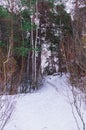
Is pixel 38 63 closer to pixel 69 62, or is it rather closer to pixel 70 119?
pixel 69 62

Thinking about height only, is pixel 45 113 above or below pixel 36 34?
below

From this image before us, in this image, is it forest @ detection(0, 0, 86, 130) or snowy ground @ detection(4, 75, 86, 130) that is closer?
snowy ground @ detection(4, 75, 86, 130)

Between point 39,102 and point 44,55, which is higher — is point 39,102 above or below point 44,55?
below

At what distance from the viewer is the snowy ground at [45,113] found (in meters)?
7.15

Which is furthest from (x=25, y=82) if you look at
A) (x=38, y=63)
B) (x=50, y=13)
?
(x=50, y=13)

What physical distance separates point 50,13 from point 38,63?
8.06 ft

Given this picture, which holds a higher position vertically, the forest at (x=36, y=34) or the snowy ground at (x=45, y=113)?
the forest at (x=36, y=34)

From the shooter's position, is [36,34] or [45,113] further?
[36,34]

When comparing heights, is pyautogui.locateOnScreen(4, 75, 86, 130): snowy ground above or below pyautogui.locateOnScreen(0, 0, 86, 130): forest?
below

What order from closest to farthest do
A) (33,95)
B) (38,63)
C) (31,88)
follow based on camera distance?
(33,95) → (31,88) → (38,63)

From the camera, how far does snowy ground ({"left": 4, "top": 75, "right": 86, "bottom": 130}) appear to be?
715 cm

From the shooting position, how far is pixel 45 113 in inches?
329

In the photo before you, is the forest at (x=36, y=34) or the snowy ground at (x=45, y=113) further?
the forest at (x=36, y=34)

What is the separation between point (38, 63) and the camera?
13203 mm
